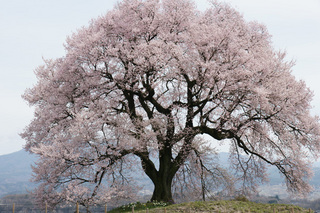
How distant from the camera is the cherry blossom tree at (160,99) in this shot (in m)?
17.4

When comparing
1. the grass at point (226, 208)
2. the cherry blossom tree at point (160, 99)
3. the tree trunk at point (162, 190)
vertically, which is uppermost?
the cherry blossom tree at point (160, 99)

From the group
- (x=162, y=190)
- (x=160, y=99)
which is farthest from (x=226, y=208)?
(x=160, y=99)

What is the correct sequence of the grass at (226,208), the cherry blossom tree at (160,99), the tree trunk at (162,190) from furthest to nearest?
the tree trunk at (162,190), the cherry blossom tree at (160,99), the grass at (226,208)

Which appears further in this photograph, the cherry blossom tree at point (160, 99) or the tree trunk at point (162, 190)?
the tree trunk at point (162, 190)

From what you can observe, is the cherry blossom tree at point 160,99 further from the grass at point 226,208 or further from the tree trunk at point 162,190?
the grass at point 226,208

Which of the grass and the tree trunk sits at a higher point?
the tree trunk

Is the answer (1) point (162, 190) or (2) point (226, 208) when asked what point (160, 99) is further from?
(2) point (226, 208)

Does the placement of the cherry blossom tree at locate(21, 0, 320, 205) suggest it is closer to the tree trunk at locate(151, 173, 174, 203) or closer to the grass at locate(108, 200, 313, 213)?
the tree trunk at locate(151, 173, 174, 203)

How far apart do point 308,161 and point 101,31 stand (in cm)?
1406

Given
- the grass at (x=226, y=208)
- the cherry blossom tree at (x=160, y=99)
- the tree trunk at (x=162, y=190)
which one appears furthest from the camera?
the tree trunk at (x=162, y=190)

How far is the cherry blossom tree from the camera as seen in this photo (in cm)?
1738

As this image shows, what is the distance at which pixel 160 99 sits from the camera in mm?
21672

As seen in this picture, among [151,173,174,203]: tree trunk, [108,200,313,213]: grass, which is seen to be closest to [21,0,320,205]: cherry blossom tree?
[151,173,174,203]: tree trunk

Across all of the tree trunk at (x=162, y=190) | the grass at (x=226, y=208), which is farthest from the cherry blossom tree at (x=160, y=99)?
the grass at (x=226, y=208)
